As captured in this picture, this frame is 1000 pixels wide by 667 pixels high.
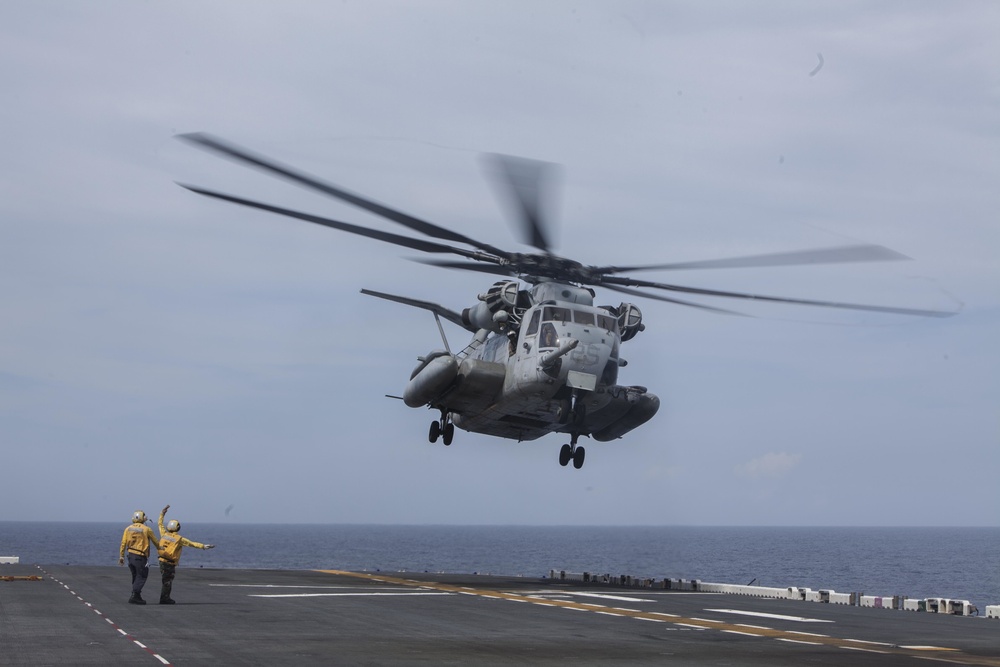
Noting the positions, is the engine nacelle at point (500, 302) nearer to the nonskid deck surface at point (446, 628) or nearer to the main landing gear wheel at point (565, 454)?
the main landing gear wheel at point (565, 454)

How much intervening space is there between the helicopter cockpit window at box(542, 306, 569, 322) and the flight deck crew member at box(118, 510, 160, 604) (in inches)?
441

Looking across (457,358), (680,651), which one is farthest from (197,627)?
(457,358)

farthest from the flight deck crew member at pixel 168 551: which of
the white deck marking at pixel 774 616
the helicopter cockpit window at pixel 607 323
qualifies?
the white deck marking at pixel 774 616

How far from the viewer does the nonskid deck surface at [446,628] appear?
16016 mm

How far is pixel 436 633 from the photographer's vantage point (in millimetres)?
19297

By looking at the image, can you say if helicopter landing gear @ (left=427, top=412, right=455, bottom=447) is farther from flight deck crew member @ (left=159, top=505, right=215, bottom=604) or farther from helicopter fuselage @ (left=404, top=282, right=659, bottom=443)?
flight deck crew member @ (left=159, top=505, right=215, bottom=604)

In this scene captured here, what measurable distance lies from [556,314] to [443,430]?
765cm

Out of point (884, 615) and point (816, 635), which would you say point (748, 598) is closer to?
point (884, 615)

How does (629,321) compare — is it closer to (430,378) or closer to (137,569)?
(430,378)

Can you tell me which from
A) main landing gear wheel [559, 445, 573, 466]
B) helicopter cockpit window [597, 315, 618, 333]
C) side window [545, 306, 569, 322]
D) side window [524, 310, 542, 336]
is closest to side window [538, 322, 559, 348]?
side window [545, 306, 569, 322]

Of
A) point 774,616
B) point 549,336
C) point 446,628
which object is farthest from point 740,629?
point 549,336

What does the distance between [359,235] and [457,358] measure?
751cm

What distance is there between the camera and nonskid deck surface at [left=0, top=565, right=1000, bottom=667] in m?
16.0

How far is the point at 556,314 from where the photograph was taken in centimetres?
2819
